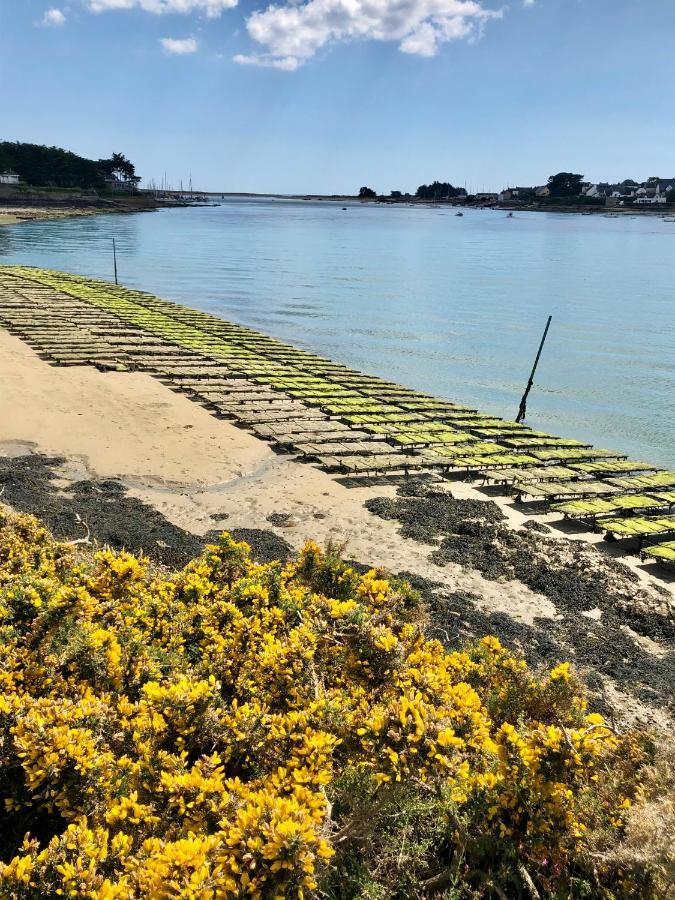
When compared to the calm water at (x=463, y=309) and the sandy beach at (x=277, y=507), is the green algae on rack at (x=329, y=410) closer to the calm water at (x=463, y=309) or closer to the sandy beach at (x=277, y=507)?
the sandy beach at (x=277, y=507)

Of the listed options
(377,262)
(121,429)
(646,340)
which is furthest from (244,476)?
(377,262)

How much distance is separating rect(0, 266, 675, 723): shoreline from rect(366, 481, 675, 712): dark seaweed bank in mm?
53

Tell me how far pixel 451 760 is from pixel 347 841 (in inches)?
49.4

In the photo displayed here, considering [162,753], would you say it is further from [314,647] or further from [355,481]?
[355,481]

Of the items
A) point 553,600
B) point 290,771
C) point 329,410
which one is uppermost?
point 290,771

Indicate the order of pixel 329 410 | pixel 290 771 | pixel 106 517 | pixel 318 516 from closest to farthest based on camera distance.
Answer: pixel 290 771
pixel 106 517
pixel 318 516
pixel 329 410

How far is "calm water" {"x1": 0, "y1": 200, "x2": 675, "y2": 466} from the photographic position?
2004 inches

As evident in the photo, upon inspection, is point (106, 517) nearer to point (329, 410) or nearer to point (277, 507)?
point (277, 507)

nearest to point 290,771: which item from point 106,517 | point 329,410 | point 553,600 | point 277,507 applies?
point 553,600

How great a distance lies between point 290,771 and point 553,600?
14.0 m

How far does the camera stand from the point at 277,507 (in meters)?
22.9

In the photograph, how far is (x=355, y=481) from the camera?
85.1 feet

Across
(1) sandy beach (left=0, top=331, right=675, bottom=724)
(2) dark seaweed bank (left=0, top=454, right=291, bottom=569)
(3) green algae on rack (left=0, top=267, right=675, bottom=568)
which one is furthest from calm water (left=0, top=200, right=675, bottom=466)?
(2) dark seaweed bank (left=0, top=454, right=291, bottom=569)

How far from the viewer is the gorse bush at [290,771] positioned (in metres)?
4.76
